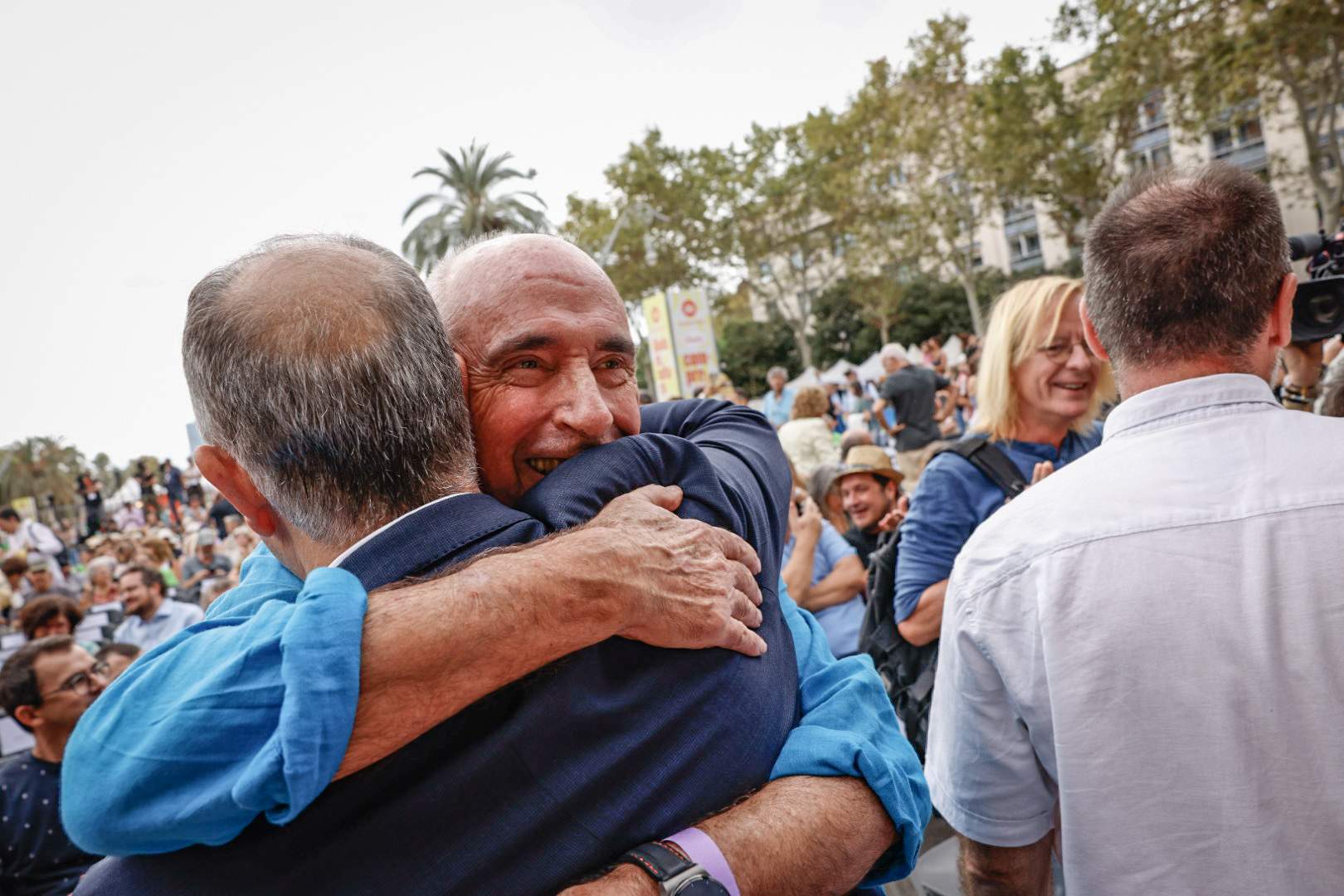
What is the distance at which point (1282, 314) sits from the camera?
187cm

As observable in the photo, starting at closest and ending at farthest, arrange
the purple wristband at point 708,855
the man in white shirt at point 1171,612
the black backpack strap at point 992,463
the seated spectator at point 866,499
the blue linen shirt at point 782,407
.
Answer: the purple wristband at point 708,855, the man in white shirt at point 1171,612, the black backpack strap at point 992,463, the seated spectator at point 866,499, the blue linen shirt at point 782,407

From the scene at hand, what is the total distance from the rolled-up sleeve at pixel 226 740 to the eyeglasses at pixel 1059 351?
9.72 ft

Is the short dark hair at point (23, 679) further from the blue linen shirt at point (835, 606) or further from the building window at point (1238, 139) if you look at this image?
the building window at point (1238, 139)

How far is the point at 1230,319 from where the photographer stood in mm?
1800

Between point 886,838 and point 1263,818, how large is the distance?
75 cm

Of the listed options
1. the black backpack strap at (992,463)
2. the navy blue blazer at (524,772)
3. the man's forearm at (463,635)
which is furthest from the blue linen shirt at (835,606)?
the man's forearm at (463,635)

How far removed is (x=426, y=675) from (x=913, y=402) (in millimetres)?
9637

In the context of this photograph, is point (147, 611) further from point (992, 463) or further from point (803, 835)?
point (803, 835)

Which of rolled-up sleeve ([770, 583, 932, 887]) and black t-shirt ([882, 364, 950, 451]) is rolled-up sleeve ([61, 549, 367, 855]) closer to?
rolled-up sleeve ([770, 583, 932, 887])

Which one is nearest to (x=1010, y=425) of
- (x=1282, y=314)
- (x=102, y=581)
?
(x=1282, y=314)

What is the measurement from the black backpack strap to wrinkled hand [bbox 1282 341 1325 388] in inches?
68.0

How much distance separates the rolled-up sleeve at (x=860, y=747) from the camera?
142 centimetres

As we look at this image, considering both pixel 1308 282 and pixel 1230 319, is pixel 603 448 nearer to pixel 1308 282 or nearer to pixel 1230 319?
pixel 1230 319

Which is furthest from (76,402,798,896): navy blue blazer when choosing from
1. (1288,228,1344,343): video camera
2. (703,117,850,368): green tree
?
(703,117,850,368): green tree
